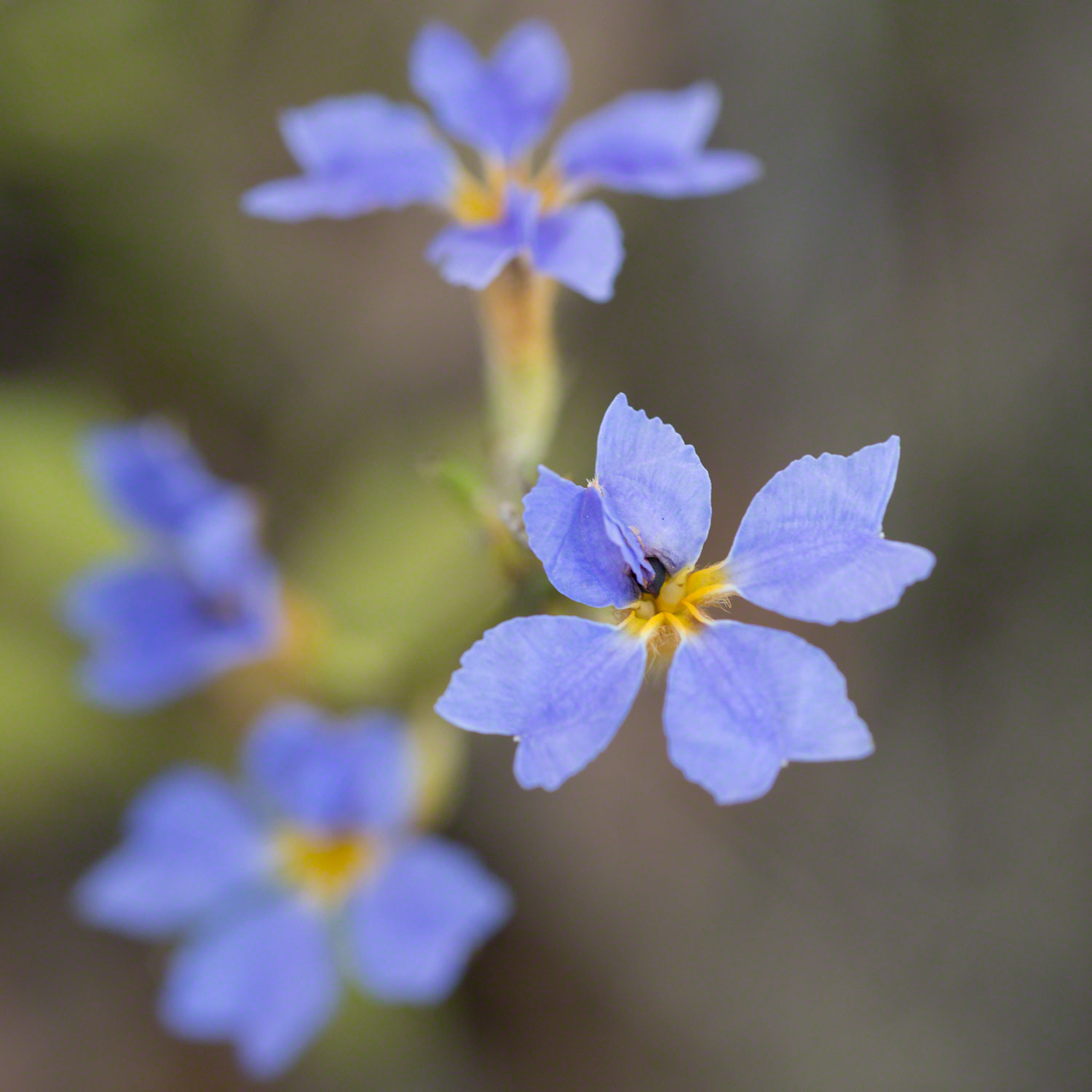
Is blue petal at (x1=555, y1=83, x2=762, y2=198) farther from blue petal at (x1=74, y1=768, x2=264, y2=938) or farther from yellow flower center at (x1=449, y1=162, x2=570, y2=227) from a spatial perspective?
blue petal at (x1=74, y1=768, x2=264, y2=938)

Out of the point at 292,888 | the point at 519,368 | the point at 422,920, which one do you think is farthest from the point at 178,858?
the point at 519,368

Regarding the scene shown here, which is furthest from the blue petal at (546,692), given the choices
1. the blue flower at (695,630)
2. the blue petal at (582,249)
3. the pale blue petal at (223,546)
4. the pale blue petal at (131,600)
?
the pale blue petal at (131,600)

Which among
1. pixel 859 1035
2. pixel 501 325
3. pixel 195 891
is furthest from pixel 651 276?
pixel 859 1035

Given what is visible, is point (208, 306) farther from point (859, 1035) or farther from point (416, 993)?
point (859, 1035)

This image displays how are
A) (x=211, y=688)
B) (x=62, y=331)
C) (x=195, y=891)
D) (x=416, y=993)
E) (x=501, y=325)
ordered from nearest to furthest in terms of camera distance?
(x=501, y=325), (x=416, y=993), (x=195, y=891), (x=211, y=688), (x=62, y=331)

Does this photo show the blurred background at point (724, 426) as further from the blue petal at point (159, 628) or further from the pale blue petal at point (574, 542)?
the pale blue petal at point (574, 542)
